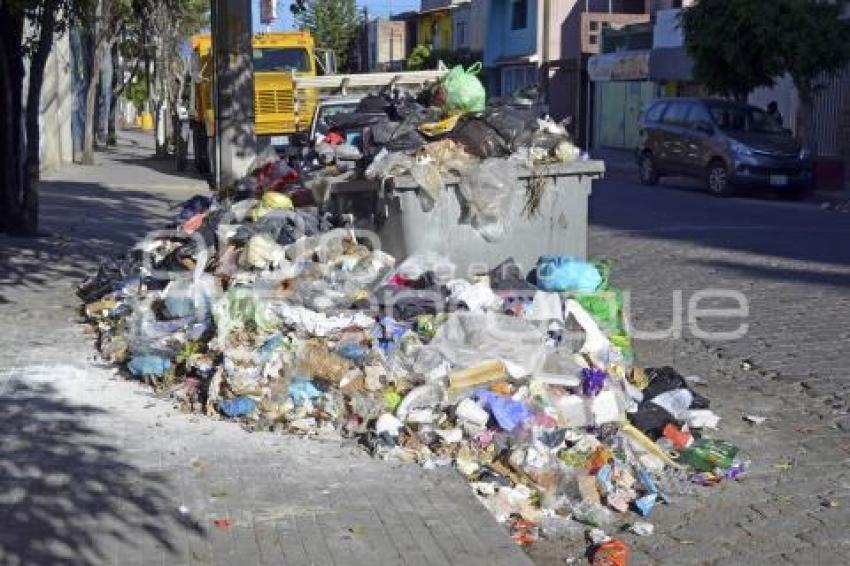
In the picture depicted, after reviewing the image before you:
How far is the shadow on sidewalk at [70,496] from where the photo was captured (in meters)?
4.85

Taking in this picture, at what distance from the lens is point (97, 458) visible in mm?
5957

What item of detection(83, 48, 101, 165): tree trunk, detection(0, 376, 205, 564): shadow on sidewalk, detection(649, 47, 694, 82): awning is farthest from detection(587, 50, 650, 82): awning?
detection(0, 376, 205, 564): shadow on sidewalk

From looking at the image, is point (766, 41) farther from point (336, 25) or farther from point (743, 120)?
point (336, 25)

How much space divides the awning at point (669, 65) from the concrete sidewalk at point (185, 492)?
28.7m

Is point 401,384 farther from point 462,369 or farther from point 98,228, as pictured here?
point 98,228

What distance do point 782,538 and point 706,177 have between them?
1822 cm

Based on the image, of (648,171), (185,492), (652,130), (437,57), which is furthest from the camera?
(437,57)

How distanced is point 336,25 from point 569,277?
2409 inches

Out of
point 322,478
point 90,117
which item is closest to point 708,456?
point 322,478

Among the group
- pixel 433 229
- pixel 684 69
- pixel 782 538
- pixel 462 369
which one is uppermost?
pixel 684 69

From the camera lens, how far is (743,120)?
23141mm

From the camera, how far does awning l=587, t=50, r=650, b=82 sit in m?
37.2

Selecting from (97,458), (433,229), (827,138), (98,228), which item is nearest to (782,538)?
(97,458)

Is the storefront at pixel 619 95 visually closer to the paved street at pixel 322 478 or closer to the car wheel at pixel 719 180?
the car wheel at pixel 719 180
